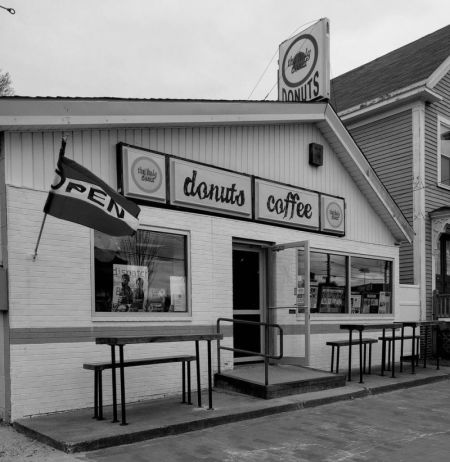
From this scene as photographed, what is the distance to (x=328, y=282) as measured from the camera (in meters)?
11.0

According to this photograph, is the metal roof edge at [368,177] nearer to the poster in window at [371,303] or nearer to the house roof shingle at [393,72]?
the poster in window at [371,303]

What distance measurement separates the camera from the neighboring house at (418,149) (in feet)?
45.7

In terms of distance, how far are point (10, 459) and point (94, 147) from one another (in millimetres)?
3919

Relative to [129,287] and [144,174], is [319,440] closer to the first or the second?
[129,287]

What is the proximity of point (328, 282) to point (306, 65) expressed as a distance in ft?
14.4

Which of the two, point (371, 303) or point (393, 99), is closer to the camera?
point (371, 303)

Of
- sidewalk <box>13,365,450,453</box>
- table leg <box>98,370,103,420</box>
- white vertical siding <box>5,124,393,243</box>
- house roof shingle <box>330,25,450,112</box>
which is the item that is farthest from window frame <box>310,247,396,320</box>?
table leg <box>98,370,103,420</box>

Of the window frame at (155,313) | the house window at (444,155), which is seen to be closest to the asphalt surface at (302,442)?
the window frame at (155,313)

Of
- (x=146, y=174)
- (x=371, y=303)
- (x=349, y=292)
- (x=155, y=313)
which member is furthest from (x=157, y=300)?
(x=371, y=303)

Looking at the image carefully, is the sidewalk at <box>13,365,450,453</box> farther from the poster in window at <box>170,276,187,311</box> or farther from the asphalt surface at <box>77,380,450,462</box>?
the poster in window at <box>170,276,187,311</box>

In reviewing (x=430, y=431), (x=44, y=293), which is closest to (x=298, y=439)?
(x=430, y=431)

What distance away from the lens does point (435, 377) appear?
1068cm

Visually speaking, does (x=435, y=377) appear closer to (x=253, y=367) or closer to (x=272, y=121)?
(x=253, y=367)

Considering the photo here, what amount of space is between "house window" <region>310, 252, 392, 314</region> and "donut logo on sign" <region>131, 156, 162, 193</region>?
383cm
